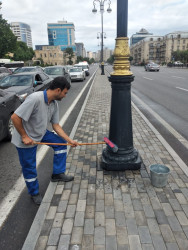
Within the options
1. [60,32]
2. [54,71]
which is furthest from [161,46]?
[54,71]

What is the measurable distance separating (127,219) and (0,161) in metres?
2.87

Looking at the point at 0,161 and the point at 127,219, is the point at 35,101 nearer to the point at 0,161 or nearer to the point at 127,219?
the point at 127,219

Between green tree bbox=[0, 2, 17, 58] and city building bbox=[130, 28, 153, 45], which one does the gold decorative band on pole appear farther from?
city building bbox=[130, 28, 153, 45]

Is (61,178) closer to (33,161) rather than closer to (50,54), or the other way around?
(33,161)

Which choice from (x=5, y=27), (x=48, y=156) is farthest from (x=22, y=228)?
(x=5, y=27)

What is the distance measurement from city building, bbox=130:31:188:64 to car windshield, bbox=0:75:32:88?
380ft

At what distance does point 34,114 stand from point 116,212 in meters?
1.62

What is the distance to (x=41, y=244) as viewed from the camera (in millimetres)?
2168

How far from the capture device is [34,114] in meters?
2.55

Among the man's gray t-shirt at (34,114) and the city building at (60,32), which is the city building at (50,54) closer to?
Answer: the city building at (60,32)

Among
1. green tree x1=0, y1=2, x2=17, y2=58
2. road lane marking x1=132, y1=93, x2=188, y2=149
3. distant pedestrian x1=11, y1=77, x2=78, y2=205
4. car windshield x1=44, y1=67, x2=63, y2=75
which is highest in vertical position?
green tree x1=0, y1=2, x2=17, y2=58

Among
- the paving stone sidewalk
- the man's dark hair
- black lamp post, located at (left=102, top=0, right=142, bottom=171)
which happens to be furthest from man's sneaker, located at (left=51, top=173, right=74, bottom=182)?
the man's dark hair

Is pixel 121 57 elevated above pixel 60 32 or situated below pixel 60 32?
below

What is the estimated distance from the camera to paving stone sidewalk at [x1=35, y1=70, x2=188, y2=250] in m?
2.16
